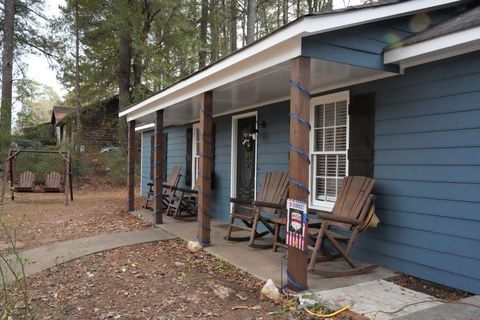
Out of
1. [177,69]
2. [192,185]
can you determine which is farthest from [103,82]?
[192,185]

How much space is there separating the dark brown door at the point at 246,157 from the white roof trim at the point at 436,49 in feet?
9.80

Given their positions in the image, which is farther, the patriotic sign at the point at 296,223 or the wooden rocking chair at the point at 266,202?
the wooden rocking chair at the point at 266,202

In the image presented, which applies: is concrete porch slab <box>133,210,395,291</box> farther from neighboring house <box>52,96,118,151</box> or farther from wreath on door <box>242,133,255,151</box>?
neighboring house <box>52,96,118,151</box>

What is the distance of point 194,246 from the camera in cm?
508

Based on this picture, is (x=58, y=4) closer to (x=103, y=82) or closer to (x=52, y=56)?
(x=52, y=56)

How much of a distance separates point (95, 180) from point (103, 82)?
4454mm

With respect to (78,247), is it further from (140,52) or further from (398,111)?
(140,52)

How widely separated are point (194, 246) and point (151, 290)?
55.0 inches

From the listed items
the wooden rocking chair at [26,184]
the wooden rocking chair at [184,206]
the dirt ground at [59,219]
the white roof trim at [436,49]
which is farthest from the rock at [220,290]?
the wooden rocking chair at [26,184]

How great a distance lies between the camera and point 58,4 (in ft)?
51.8

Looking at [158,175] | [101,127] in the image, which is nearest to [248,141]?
[158,175]

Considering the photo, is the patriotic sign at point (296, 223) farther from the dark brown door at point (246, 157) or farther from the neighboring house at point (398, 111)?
the dark brown door at point (246, 157)

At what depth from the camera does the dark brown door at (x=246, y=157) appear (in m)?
6.66

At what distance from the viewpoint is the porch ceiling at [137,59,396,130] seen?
13.2ft
